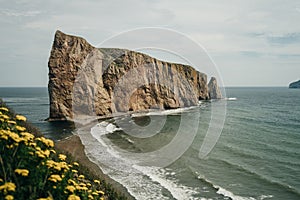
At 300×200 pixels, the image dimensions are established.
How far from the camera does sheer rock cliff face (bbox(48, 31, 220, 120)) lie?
40125mm

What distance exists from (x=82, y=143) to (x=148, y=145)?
5.75 m

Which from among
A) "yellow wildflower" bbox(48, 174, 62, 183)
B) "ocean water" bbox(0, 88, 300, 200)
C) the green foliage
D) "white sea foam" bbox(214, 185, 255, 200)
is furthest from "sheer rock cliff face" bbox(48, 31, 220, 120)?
"yellow wildflower" bbox(48, 174, 62, 183)

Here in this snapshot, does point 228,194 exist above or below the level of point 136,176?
below

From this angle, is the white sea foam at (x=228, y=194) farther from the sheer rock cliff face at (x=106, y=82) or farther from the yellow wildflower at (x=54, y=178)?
the sheer rock cliff face at (x=106, y=82)

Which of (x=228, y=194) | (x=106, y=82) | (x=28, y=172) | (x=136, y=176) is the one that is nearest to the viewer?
(x=28, y=172)

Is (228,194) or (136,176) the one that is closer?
(228,194)

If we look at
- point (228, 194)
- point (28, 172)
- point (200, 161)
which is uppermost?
point (28, 172)

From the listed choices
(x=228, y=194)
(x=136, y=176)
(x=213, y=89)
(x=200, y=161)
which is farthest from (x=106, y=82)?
(x=213, y=89)

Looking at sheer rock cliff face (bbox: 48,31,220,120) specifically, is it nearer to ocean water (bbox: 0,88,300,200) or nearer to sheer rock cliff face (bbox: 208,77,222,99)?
ocean water (bbox: 0,88,300,200)

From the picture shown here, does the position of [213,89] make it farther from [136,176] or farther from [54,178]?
[54,178]

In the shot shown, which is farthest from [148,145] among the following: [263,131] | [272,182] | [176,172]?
[263,131]

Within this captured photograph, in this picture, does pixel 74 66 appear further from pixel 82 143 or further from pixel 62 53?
pixel 82 143

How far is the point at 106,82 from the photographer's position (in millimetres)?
48656

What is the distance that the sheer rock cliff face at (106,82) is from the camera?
4012 centimetres
